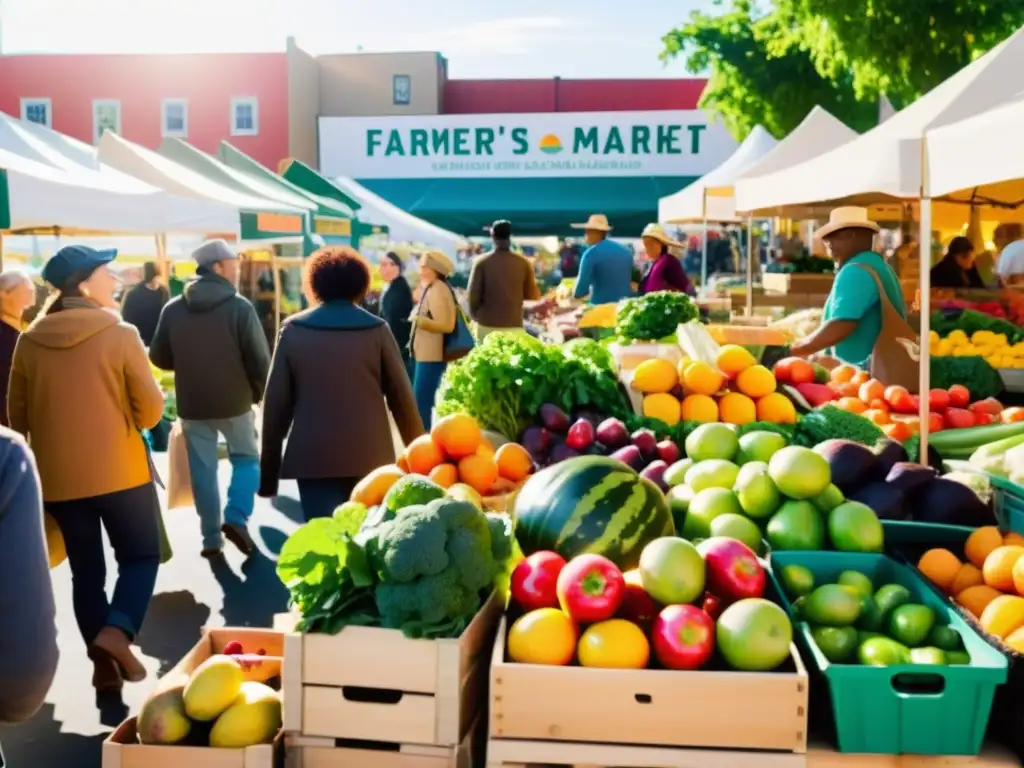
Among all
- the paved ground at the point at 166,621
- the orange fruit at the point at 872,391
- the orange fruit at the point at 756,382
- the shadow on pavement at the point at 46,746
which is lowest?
the shadow on pavement at the point at 46,746

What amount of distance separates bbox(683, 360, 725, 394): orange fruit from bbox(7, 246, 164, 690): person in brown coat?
6.80 feet

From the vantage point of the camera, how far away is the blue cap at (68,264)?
410 cm

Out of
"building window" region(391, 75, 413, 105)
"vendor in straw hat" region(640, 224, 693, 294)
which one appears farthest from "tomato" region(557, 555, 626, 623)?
"building window" region(391, 75, 413, 105)

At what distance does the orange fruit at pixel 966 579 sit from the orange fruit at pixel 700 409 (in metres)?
1.46

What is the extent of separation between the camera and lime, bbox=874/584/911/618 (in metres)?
2.77

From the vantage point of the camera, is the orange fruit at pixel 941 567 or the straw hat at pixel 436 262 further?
the straw hat at pixel 436 262

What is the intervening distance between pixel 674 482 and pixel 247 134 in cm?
3364

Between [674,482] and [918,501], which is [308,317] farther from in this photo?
[918,501]

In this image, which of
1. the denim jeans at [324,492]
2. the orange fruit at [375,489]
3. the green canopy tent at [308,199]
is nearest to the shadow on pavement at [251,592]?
the denim jeans at [324,492]

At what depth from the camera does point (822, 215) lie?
40.1 feet

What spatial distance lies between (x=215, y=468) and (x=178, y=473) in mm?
415

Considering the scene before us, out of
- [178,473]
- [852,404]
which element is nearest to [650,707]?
[852,404]

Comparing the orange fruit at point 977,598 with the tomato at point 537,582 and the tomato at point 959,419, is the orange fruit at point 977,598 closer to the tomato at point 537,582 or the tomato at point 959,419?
the tomato at point 537,582

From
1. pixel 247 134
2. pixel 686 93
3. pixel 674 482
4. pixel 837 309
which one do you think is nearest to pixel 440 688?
pixel 674 482
